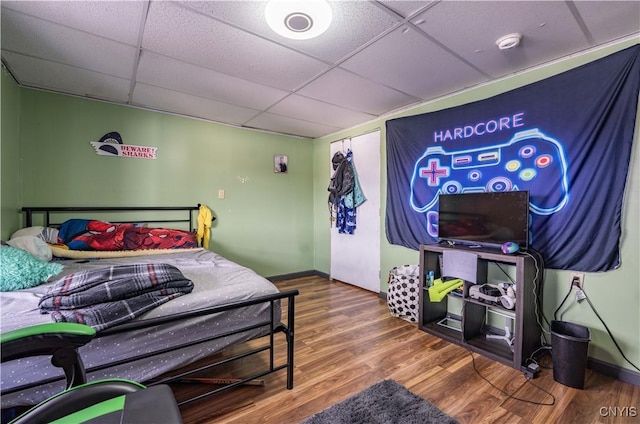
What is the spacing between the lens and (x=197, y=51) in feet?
6.84

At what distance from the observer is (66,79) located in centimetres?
258

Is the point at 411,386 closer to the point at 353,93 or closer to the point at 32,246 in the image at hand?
the point at 353,93

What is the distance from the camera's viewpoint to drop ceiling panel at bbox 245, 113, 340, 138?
3.68 m

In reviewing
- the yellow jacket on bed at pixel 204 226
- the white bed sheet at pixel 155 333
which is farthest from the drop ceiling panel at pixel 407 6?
the yellow jacket on bed at pixel 204 226

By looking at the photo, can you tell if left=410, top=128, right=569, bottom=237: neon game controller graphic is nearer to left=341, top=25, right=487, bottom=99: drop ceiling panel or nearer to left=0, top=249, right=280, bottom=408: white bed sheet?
left=341, top=25, right=487, bottom=99: drop ceiling panel

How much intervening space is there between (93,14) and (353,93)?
2058 mm

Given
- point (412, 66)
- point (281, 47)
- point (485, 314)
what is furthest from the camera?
point (485, 314)

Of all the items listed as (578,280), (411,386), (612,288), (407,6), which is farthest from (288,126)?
(612,288)

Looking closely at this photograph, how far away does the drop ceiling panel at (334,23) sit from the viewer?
1613mm

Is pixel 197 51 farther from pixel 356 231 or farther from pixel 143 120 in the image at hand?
pixel 356 231

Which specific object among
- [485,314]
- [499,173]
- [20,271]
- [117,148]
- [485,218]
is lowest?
[485,314]

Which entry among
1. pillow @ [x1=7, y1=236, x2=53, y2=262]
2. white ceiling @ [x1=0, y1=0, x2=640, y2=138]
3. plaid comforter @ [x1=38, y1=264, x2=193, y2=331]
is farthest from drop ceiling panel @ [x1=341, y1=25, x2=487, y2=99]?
pillow @ [x1=7, y1=236, x2=53, y2=262]

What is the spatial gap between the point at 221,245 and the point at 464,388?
318 cm

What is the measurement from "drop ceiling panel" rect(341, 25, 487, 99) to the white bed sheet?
1.86 metres
